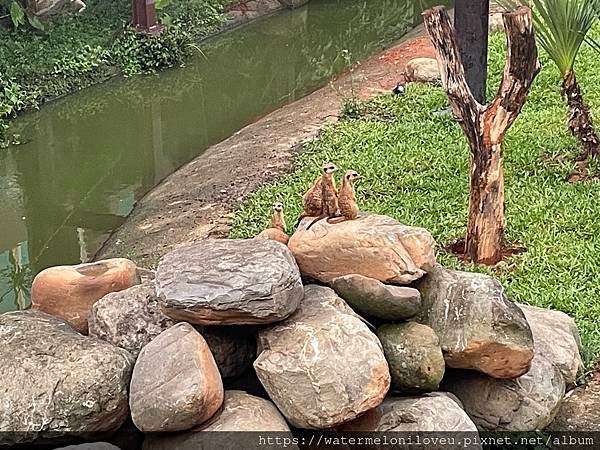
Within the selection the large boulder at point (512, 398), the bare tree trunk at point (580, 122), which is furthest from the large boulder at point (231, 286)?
the bare tree trunk at point (580, 122)

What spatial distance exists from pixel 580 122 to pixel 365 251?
9.43ft

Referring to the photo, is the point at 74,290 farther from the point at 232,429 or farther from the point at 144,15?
the point at 144,15

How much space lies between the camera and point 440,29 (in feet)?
15.8

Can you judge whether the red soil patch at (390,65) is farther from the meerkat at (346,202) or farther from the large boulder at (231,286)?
the large boulder at (231,286)

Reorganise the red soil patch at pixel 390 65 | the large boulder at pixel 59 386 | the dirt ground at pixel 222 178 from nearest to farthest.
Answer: the large boulder at pixel 59 386, the dirt ground at pixel 222 178, the red soil patch at pixel 390 65

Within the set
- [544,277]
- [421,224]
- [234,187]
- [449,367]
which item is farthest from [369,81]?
[449,367]

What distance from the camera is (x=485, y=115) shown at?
15.8ft

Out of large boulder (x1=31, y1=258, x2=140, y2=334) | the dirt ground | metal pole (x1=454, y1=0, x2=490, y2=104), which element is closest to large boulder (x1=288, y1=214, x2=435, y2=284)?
large boulder (x1=31, y1=258, x2=140, y2=334)

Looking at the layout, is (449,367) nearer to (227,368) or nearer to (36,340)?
(227,368)

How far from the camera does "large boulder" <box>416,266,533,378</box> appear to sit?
3.59m

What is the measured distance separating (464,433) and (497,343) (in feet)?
1.33

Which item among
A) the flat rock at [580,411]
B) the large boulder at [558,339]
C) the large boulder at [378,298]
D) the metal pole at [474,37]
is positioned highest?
the metal pole at [474,37]

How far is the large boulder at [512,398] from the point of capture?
365cm

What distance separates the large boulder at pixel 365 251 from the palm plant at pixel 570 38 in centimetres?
238
